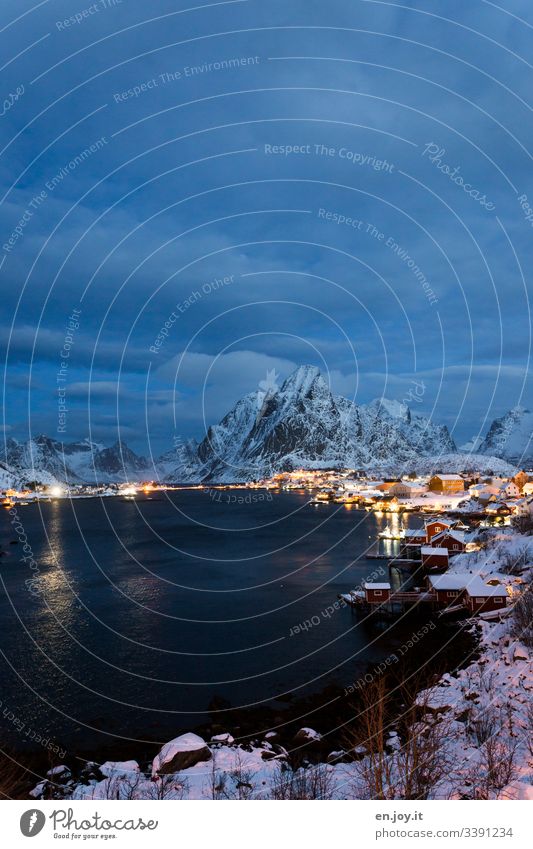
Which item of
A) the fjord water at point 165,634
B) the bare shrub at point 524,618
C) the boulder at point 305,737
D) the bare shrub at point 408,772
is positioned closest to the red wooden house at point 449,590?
the bare shrub at point 524,618

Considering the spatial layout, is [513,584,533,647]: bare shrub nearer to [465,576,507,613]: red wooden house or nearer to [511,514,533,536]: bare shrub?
[465,576,507,613]: red wooden house

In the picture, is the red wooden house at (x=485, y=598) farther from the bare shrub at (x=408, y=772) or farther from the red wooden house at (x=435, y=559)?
the bare shrub at (x=408, y=772)

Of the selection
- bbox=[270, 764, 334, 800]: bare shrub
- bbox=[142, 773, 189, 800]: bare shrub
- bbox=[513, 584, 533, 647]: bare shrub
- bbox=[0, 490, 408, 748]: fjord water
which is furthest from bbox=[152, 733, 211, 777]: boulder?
bbox=[513, 584, 533, 647]: bare shrub

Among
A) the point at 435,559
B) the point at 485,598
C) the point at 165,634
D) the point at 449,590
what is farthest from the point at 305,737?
the point at 435,559

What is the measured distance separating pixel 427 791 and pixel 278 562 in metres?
33.4

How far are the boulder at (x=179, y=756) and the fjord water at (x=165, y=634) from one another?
2.66 meters

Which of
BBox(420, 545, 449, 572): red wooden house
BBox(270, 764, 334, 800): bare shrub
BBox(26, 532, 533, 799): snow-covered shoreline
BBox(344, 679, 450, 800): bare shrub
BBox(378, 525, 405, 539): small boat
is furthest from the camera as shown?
BBox(378, 525, 405, 539): small boat

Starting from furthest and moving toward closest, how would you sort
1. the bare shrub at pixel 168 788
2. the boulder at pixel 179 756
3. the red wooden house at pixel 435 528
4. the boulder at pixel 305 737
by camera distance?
the red wooden house at pixel 435 528
the boulder at pixel 305 737
the boulder at pixel 179 756
the bare shrub at pixel 168 788

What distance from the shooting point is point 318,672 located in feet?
65.1

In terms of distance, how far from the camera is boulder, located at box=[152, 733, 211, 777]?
1234 centimetres

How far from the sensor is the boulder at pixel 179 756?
12.3 metres

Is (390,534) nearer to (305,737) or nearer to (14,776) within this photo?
(305,737)

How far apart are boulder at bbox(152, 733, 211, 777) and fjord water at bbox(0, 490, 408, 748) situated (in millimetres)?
2663

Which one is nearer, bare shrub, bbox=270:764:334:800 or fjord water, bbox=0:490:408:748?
bare shrub, bbox=270:764:334:800
